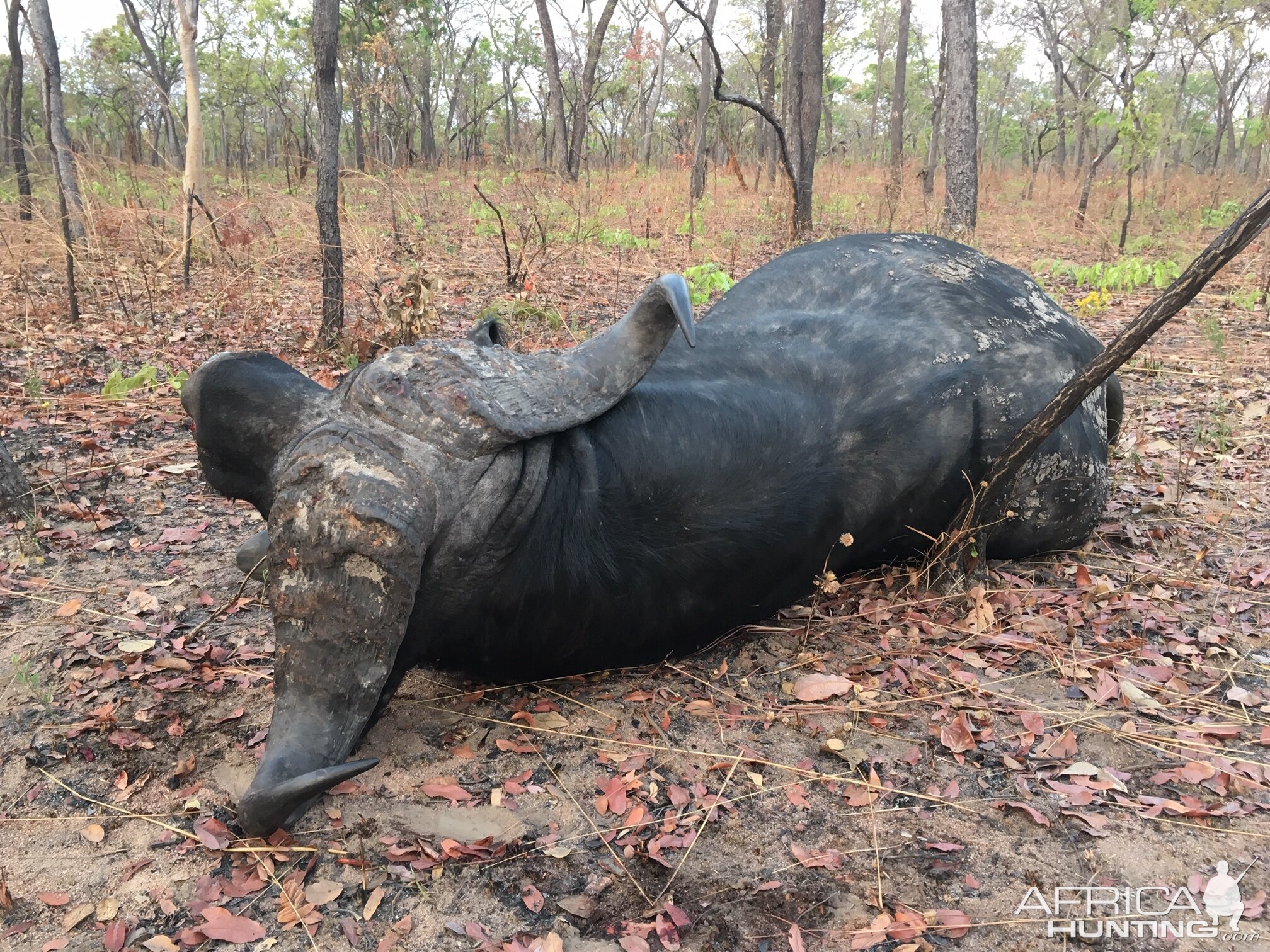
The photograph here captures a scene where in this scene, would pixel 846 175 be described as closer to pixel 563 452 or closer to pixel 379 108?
pixel 379 108

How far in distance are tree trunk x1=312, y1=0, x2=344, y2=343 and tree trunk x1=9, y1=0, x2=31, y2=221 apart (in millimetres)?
4054

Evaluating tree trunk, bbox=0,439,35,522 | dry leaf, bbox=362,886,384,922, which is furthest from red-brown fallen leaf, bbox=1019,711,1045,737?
tree trunk, bbox=0,439,35,522

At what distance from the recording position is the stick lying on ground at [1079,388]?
2281 mm

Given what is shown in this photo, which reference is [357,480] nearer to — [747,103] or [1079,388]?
[1079,388]

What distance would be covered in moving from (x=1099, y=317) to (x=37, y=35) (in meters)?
8.62

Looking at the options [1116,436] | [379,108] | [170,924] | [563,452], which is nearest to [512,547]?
[563,452]

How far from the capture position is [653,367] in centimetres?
268

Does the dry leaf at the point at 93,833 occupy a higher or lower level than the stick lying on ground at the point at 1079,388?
lower

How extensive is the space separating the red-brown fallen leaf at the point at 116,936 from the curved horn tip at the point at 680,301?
1602 mm

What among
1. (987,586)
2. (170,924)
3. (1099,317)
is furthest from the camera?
(1099,317)

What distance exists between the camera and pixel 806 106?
378 inches

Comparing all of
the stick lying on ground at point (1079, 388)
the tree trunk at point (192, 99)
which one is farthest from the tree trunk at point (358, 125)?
the stick lying on ground at point (1079, 388)

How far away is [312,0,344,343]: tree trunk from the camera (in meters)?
5.00

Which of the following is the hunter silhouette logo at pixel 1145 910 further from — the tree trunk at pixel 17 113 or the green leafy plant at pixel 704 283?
the tree trunk at pixel 17 113
